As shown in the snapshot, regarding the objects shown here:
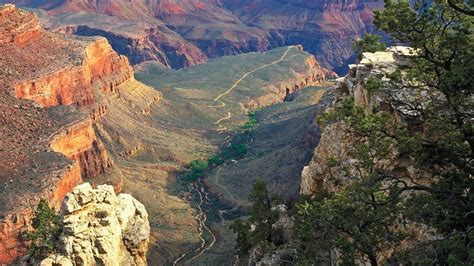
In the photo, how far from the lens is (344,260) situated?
2723 cm

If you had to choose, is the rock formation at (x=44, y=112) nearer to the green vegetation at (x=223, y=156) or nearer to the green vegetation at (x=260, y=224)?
the green vegetation at (x=223, y=156)

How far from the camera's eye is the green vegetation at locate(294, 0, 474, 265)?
80.5ft

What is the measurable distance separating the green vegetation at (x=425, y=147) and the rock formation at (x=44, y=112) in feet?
115

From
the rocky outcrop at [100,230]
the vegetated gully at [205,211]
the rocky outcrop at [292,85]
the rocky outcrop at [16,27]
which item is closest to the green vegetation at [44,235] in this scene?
the rocky outcrop at [100,230]

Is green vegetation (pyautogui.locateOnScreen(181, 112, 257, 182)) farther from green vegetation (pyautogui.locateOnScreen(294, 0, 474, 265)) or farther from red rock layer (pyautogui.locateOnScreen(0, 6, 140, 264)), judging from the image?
green vegetation (pyautogui.locateOnScreen(294, 0, 474, 265))

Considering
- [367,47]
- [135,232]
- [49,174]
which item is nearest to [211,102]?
[49,174]

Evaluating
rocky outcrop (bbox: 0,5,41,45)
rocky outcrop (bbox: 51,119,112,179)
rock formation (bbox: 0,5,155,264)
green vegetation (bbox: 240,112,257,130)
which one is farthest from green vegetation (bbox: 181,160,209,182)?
rocky outcrop (bbox: 0,5,41,45)

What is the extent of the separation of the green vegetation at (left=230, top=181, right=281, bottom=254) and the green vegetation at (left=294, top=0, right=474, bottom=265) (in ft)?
53.1

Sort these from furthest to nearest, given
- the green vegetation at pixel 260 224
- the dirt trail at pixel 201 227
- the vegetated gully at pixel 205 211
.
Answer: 1. the vegetated gully at pixel 205 211
2. the dirt trail at pixel 201 227
3. the green vegetation at pixel 260 224

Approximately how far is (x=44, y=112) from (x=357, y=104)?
49.8 meters

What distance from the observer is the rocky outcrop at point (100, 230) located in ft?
137

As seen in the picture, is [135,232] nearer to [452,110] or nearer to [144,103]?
[452,110]

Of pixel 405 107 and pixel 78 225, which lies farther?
pixel 78 225

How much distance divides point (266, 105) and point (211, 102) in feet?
60.6
